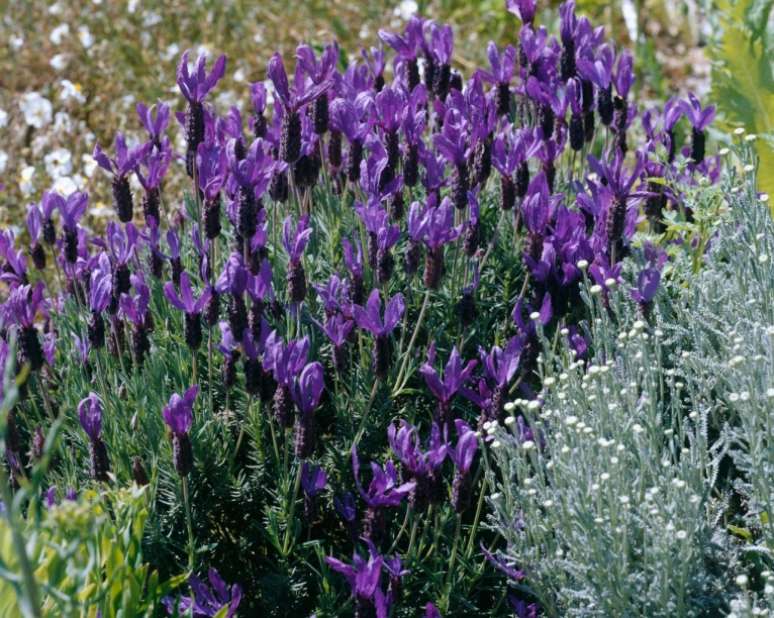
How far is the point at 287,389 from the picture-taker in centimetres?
206

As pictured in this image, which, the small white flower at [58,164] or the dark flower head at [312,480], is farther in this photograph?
the small white flower at [58,164]

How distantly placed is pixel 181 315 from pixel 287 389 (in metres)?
0.59

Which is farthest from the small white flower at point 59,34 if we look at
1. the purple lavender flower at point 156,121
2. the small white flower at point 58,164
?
the purple lavender flower at point 156,121

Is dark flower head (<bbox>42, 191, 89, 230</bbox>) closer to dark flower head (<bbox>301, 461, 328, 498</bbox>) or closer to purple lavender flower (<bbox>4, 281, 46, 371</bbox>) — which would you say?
purple lavender flower (<bbox>4, 281, 46, 371</bbox>)

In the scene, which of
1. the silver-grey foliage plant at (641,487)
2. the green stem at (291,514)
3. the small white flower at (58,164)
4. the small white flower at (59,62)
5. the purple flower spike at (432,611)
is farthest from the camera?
the small white flower at (59,62)

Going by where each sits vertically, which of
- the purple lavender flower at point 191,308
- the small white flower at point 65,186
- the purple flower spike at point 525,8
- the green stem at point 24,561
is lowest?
the small white flower at point 65,186

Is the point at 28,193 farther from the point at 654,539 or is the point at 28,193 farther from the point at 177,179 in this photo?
the point at 654,539

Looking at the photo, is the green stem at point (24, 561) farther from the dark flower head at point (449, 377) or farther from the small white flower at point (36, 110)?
the small white flower at point (36, 110)

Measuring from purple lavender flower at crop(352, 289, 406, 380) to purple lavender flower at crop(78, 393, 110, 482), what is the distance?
0.52 meters

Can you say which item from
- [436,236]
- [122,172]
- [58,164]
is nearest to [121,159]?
[122,172]

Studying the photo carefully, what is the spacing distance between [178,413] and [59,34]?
12.4ft

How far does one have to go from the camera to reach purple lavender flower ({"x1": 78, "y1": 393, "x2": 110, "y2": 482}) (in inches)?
84.2

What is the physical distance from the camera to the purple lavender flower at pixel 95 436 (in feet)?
7.02

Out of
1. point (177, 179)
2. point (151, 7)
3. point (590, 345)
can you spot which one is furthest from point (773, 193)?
point (151, 7)
